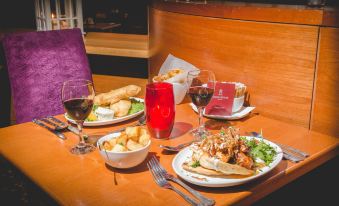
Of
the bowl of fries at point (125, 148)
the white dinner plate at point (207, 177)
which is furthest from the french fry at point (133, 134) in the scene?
the white dinner plate at point (207, 177)

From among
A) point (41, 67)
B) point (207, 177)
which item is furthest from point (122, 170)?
point (41, 67)

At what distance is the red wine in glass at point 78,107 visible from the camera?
1.30 metres

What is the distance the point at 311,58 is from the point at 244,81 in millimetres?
362

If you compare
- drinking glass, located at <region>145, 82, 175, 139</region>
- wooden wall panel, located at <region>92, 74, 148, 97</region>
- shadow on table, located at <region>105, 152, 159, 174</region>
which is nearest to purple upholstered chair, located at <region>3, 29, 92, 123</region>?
drinking glass, located at <region>145, 82, 175, 139</region>

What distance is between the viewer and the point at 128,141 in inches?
46.8

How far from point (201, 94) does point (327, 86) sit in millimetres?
543

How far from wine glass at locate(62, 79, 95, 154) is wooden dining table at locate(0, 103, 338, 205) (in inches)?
1.9

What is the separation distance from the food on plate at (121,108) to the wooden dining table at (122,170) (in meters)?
0.05

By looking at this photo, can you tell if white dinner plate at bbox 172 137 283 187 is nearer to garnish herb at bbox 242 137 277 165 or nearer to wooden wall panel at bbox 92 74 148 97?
garnish herb at bbox 242 137 277 165

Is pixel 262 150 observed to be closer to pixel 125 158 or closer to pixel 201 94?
pixel 201 94

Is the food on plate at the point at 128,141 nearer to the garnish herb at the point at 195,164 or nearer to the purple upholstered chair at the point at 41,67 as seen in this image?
the garnish herb at the point at 195,164

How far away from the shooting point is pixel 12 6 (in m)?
6.02

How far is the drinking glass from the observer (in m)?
1.39

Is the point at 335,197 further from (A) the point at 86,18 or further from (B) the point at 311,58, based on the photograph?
(A) the point at 86,18
